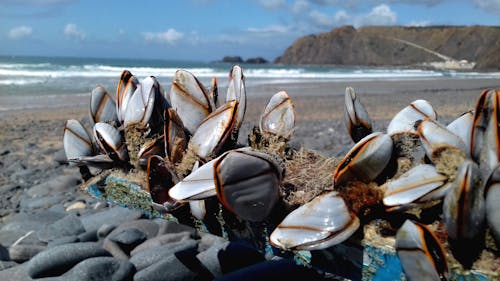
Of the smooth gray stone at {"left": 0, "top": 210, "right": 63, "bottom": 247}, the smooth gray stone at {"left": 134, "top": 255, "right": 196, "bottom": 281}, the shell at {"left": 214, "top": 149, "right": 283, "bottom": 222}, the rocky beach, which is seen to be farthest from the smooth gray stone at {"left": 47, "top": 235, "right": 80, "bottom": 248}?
the shell at {"left": 214, "top": 149, "right": 283, "bottom": 222}

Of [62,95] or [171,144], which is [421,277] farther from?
[62,95]

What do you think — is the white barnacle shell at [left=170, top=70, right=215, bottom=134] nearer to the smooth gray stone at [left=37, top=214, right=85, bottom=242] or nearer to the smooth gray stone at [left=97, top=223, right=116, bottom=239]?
the smooth gray stone at [left=97, top=223, right=116, bottom=239]

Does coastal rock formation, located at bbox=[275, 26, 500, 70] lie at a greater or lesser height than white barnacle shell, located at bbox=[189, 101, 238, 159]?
greater

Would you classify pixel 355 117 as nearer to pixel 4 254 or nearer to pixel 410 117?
pixel 410 117

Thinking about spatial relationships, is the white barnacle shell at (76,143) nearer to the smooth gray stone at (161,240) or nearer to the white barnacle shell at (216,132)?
the white barnacle shell at (216,132)

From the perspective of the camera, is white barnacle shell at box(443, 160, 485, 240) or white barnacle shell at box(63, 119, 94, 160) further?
white barnacle shell at box(63, 119, 94, 160)

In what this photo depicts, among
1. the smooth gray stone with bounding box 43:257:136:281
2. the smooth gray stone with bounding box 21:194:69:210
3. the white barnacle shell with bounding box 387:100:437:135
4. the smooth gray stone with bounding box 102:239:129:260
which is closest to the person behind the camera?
the white barnacle shell with bounding box 387:100:437:135

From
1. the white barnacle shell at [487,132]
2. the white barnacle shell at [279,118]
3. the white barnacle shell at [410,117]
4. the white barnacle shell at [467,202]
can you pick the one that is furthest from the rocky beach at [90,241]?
the white barnacle shell at [467,202]
